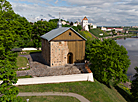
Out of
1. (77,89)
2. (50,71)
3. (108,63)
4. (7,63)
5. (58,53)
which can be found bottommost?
(77,89)

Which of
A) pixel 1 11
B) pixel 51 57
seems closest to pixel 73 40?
pixel 51 57

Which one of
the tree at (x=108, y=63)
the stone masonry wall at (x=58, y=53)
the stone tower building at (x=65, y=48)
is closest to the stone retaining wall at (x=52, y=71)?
the stone masonry wall at (x=58, y=53)

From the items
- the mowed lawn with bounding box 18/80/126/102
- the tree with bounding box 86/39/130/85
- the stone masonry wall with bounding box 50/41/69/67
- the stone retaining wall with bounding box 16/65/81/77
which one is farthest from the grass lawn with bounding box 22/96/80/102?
the stone masonry wall with bounding box 50/41/69/67

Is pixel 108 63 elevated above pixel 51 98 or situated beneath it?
elevated above

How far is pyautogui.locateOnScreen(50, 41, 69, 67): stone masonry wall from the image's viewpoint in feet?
101

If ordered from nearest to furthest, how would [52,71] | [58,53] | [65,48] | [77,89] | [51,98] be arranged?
[51,98] → [77,89] → [52,71] → [58,53] → [65,48]

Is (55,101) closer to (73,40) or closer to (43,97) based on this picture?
(43,97)

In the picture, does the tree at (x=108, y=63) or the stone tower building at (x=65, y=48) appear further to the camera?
the stone tower building at (x=65, y=48)

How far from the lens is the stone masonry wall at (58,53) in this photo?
101 ft

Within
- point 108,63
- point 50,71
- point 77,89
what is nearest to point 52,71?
point 50,71

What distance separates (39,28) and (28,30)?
4.51 meters

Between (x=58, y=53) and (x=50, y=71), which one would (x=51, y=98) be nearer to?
(x=50, y=71)

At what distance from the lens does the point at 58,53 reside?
103 ft

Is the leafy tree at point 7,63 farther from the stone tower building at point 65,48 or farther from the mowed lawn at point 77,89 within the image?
the stone tower building at point 65,48
